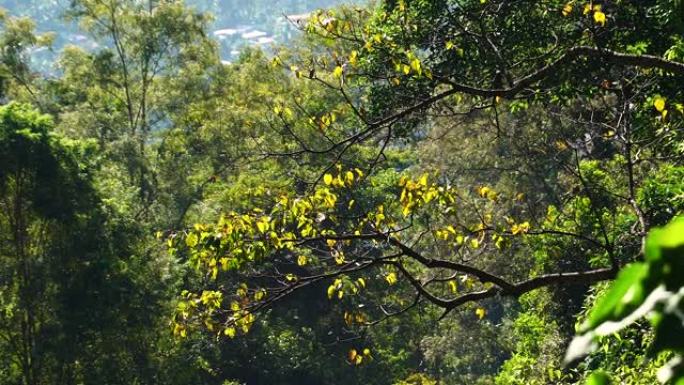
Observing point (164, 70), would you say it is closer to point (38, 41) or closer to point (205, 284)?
point (38, 41)

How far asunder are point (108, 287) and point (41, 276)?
1.14 metres

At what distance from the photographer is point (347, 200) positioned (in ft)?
25.7

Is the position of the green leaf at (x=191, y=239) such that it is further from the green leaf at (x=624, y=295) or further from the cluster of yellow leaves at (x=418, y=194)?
the green leaf at (x=624, y=295)

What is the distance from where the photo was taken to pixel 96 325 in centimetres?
1402

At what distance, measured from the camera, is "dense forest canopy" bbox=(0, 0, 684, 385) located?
5.48 meters

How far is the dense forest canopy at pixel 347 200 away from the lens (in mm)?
5484

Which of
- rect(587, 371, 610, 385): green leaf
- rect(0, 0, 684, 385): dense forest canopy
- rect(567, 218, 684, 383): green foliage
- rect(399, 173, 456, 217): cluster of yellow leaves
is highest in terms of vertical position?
rect(0, 0, 684, 385): dense forest canopy

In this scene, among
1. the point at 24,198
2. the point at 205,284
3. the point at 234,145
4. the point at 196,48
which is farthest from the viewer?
the point at 196,48

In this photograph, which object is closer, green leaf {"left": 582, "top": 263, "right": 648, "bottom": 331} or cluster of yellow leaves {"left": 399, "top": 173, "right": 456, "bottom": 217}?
green leaf {"left": 582, "top": 263, "right": 648, "bottom": 331}

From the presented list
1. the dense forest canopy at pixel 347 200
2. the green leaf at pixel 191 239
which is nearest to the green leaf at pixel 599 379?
the dense forest canopy at pixel 347 200

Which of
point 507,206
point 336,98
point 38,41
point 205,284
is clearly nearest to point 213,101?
point 336,98

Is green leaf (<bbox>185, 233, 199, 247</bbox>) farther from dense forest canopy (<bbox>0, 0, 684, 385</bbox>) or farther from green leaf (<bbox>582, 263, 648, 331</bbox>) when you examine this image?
green leaf (<bbox>582, 263, 648, 331</bbox>)

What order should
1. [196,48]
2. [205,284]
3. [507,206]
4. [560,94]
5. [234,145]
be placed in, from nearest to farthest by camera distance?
[560,94] < [205,284] < [507,206] < [234,145] < [196,48]

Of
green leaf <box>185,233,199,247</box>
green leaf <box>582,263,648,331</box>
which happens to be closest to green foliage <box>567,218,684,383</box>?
green leaf <box>582,263,648,331</box>
